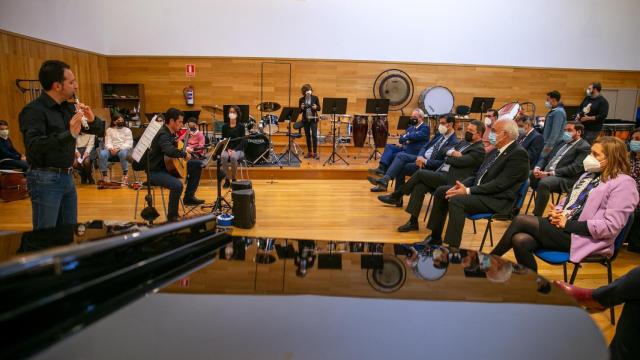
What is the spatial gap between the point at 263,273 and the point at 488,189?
2810 mm

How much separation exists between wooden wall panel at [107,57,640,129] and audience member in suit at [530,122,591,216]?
6670 millimetres

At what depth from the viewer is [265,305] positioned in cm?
153

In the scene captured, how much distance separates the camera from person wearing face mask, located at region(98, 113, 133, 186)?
24.8ft

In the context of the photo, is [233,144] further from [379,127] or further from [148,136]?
[379,127]

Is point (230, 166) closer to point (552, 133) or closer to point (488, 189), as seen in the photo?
point (488, 189)

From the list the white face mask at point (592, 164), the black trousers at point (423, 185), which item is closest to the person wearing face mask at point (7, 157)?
the black trousers at point (423, 185)

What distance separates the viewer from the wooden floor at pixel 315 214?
4.63 metres

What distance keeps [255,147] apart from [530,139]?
205 inches

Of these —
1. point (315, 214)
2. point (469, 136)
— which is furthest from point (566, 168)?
point (315, 214)

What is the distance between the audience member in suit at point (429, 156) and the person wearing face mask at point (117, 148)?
4574mm

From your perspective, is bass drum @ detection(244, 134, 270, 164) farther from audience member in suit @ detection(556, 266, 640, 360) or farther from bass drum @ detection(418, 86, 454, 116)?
audience member in suit @ detection(556, 266, 640, 360)

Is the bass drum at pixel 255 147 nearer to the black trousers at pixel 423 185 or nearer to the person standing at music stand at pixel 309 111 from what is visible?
the person standing at music stand at pixel 309 111

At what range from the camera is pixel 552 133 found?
7027 mm

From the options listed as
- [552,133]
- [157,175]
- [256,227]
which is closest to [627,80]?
[552,133]
